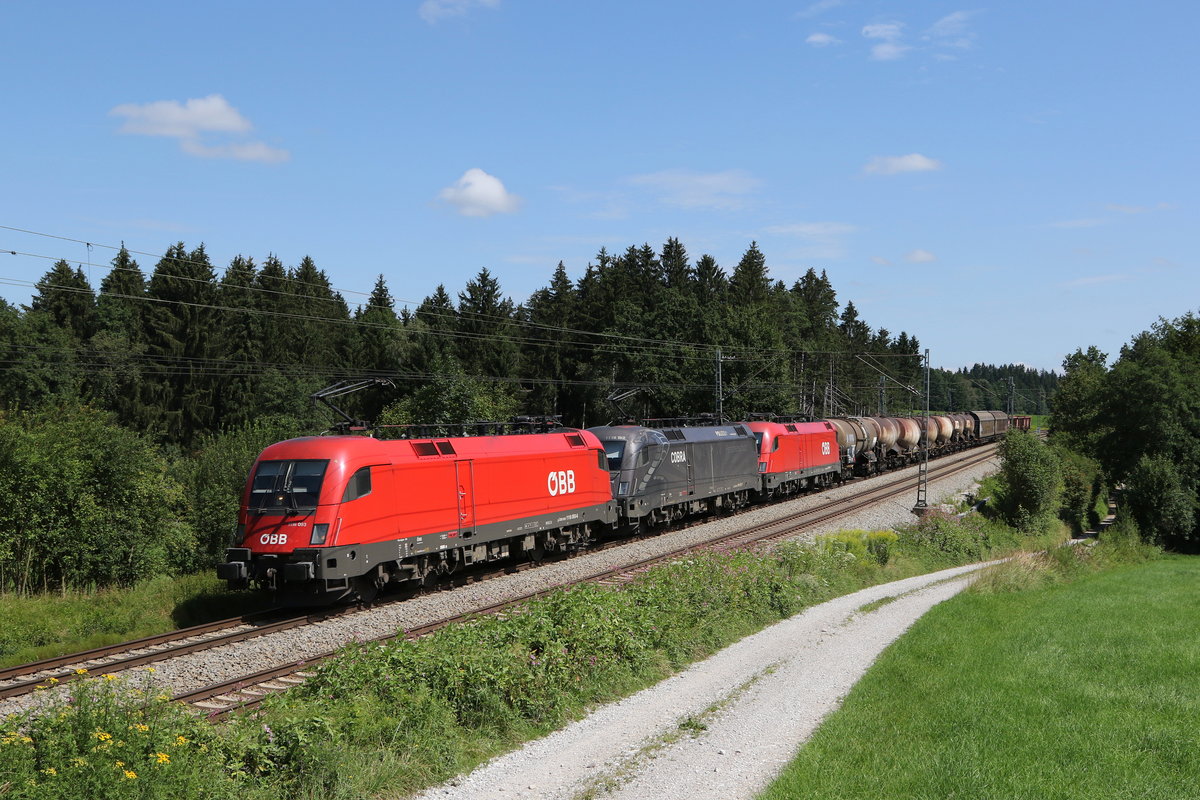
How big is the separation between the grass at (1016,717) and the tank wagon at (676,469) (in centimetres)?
1204

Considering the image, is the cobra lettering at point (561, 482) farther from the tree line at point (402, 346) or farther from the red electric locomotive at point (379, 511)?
the tree line at point (402, 346)

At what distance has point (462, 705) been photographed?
11.2m

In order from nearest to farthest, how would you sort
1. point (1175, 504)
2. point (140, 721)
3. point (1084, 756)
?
point (140, 721), point (1084, 756), point (1175, 504)

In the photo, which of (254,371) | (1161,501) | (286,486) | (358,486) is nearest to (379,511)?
(358,486)

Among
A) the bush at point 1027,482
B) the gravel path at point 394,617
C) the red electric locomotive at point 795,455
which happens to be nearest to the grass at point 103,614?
the gravel path at point 394,617

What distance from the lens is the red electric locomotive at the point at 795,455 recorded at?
4012cm

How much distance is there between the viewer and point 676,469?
32.2 m

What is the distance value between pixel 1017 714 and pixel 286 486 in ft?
44.5

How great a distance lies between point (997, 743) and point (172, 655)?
40.8 feet

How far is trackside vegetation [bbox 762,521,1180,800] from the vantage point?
30.1 ft

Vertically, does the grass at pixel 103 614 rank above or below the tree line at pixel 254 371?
below

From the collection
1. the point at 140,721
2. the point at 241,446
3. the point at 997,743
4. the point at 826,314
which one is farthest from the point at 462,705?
the point at 826,314

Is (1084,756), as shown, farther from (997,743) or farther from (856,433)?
(856,433)

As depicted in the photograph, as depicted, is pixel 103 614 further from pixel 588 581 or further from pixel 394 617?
pixel 588 581
